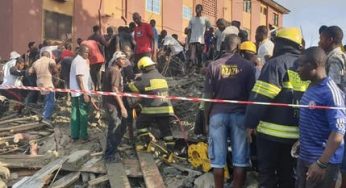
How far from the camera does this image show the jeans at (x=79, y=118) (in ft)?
29.5

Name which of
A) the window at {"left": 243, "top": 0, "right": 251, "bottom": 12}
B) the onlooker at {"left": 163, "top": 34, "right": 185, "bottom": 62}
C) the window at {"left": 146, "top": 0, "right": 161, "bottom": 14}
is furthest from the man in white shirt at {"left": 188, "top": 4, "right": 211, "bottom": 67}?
the window at {"left": 243, "top": 0, "right": 251, "bottom": 12}

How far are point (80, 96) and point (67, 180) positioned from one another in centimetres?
206

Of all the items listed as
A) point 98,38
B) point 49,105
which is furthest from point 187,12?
point 49,105

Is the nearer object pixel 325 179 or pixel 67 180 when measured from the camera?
pixel 325 179

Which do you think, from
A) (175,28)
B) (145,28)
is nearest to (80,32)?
(175,28)

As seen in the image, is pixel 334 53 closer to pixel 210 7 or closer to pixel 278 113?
pixel 278 113

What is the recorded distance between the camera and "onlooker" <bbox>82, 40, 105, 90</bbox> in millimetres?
10445

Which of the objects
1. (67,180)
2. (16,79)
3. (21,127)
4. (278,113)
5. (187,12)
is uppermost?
(187,12)

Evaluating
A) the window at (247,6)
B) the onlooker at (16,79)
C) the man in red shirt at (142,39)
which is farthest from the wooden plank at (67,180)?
the window at (247,6)

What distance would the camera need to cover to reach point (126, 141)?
8695mm

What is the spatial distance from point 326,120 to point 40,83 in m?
7.72

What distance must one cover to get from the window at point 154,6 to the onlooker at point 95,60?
14.6 m

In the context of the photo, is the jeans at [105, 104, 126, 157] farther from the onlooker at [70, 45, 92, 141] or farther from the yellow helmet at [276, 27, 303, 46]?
the yellow helmet at [276, 27, 303, 46]

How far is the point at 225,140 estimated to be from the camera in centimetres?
601
